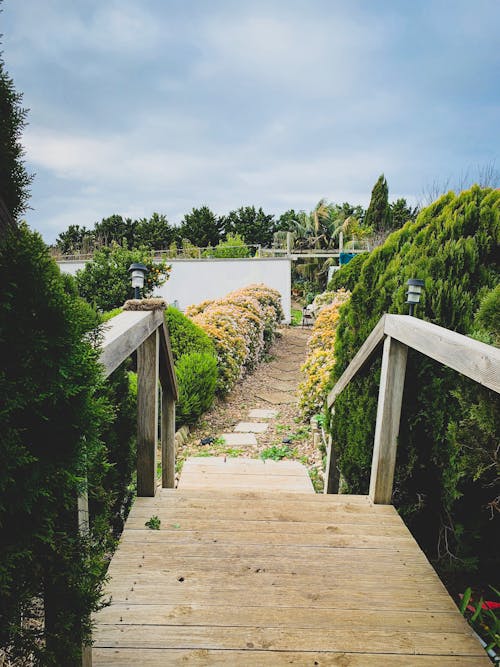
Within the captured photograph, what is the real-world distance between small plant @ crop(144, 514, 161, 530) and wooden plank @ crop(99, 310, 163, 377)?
0.85 metres

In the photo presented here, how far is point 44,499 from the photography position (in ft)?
2.73

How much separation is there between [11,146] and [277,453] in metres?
4.96

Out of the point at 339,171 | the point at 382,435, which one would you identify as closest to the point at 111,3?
the point at 382,435

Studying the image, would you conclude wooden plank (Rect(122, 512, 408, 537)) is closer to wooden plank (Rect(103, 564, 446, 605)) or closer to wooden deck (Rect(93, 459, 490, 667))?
wooden deck (Rect(93, 459, 490, 667))

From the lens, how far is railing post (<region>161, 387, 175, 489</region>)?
137 inches

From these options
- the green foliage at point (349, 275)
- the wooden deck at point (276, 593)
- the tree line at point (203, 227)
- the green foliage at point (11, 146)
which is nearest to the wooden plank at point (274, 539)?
the wooden deck at point (276, 593)

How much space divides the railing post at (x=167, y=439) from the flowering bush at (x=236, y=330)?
3746 millimetres

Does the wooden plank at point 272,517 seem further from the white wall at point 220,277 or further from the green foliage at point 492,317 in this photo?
the white wall at point 220,277

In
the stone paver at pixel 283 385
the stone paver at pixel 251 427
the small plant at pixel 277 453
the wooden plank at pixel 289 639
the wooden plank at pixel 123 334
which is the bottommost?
the stone paver at pixel 283 385

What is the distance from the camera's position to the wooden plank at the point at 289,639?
4.64ft

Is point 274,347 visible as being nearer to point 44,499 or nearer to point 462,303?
point 462,303

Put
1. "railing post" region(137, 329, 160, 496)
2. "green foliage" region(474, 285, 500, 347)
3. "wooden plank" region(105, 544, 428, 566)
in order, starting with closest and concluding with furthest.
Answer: "green foliage" region(474, 285, 500, 347)
"wooden plank" region(105, 544, 428, 566)
"railing post" region(137, 329, 160, 496)

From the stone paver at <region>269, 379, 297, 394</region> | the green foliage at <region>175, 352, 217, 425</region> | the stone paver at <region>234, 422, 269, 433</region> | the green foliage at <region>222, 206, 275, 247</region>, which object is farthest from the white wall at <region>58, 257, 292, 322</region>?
the green foliage at <region>222, 206, 275, 247</region>

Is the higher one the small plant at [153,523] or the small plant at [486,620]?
the small plant at [153,523]
